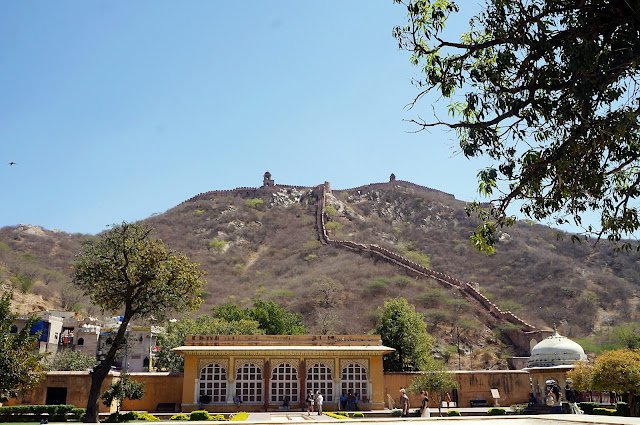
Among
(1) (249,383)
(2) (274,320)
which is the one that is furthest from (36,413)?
(2) (274,320)

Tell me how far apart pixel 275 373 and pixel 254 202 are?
77.4m

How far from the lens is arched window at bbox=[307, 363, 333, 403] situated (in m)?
27.9

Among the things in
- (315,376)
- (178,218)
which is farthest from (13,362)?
(178,218)

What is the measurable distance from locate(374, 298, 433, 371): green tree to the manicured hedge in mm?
17509

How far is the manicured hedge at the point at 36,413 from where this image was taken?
75.6 ft

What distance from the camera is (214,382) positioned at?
27.7m

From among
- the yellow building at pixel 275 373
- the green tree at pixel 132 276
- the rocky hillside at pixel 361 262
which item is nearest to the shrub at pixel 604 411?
the yellow building at pixel 275 373

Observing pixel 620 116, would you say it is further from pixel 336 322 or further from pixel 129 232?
pixel 336 322

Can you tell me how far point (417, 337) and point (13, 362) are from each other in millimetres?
22883

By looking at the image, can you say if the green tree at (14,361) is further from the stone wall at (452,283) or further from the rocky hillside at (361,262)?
the stone wall at (452,283)

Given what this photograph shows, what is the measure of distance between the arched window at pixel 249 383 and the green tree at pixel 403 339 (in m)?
9.59

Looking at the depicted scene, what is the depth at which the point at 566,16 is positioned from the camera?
8016mm

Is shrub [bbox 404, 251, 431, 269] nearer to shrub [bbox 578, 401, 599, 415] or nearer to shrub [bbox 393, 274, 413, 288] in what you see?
shrub [bbox 393, 274, 413, 288]

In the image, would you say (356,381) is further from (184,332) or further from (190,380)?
(184,332)
